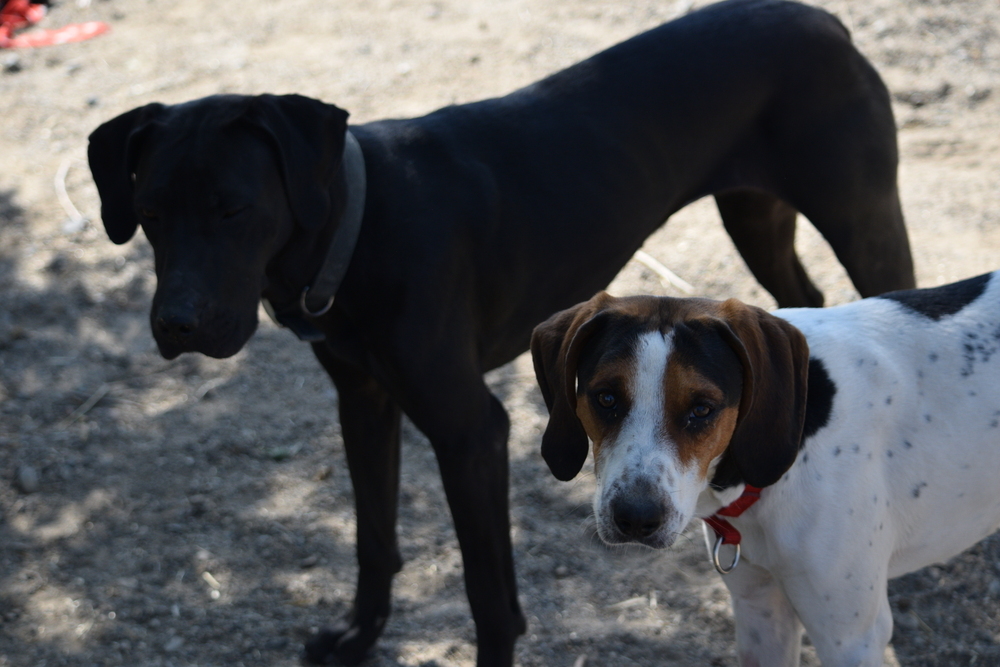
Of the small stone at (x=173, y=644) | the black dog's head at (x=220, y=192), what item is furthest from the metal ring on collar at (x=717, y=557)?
the small stone at (x=173, y=644)

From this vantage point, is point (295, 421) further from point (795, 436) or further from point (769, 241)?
point (795, 436)

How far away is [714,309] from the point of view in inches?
91.0

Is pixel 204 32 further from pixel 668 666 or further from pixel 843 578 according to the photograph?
pixel 843 578

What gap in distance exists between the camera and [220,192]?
263cm

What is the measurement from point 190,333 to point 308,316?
372 mm

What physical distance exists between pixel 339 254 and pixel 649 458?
3.63ft

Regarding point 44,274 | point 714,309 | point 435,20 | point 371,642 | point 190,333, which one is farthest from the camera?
point 435,20

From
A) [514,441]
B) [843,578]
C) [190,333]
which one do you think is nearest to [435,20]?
[514,441]

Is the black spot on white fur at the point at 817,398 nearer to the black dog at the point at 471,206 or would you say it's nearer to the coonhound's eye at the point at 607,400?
the coonhound's eye at the point at 607,400

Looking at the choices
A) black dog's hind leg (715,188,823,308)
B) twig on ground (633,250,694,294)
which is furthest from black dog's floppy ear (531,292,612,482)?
twig on ground (633,250,694,294)

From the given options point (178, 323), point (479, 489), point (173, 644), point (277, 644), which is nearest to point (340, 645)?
point (277, 644)

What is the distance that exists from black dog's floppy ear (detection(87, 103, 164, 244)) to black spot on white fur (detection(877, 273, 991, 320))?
2102 mm

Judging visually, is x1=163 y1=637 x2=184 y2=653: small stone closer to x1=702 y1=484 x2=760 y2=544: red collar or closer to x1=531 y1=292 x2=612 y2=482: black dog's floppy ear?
x1=531 y1=292 x2=612 y2=482: black dog's floppy ear

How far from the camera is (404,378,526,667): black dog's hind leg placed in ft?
9.44
